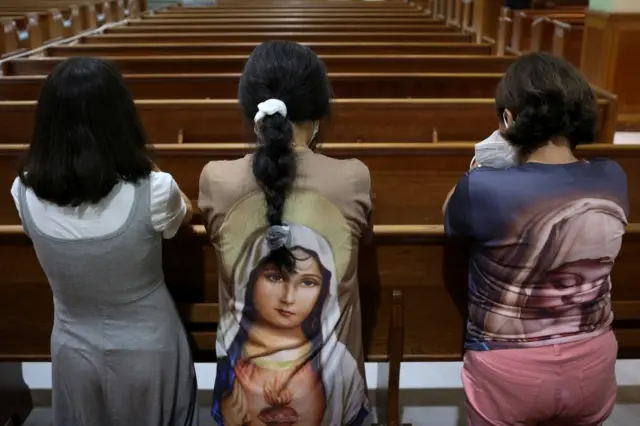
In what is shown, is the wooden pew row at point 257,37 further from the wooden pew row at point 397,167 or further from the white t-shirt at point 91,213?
the white t-shirt at point 91,213

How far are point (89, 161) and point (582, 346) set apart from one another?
978mm

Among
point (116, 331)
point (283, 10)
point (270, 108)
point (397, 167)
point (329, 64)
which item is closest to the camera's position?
point (270, 108)

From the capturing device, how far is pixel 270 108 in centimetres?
107

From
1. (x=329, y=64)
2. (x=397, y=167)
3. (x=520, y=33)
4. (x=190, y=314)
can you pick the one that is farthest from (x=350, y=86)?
(x=520, y=33)

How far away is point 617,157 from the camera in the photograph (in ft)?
7.41

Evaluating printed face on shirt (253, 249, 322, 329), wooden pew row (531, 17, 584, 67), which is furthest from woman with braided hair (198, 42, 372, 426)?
wooden pew row (531, 17, 584, 67)

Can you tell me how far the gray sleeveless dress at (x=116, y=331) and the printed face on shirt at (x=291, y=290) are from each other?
10.0 inches

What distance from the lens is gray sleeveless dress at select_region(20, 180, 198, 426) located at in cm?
122

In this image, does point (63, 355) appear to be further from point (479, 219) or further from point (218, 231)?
point (479, 219)

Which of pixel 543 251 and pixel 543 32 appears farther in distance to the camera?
pixel 543 32

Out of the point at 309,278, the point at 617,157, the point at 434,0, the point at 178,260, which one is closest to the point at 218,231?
the point at 309,278

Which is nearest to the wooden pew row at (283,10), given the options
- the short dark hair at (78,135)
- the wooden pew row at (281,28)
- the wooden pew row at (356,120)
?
the wooden pew row at (281,28)

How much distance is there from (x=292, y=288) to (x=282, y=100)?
→ 341mm

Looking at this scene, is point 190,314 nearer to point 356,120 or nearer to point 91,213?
point 91,213
